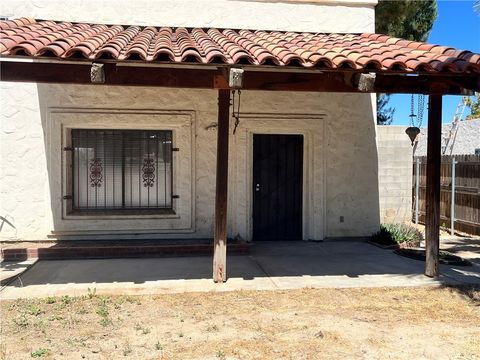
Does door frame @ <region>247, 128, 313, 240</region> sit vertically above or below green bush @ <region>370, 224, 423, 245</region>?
above

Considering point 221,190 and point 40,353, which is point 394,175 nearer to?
point 221,190

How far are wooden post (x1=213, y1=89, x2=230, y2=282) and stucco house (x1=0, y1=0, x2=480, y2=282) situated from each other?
155cm

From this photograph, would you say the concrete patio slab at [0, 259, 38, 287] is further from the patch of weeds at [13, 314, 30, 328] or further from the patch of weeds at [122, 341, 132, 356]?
the patch of weeds at [122, 341, 132, 356]

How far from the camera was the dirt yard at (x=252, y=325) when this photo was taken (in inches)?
178

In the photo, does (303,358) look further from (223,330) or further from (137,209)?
(137,209)

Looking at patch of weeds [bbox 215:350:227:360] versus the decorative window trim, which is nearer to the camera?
patch of weeds [bbox 215:350:227:360]

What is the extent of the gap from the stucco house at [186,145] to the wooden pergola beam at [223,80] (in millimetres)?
1344

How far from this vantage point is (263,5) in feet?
32.9

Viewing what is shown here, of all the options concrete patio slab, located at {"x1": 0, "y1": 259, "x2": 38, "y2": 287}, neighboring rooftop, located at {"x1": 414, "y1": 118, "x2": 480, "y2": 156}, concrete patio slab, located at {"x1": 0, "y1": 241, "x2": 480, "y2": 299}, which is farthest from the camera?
neighboring rooftop, located at {"x1": 414, "y1": 118, "x2": 480, "y2": 156}

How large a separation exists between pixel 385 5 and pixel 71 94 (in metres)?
10.4

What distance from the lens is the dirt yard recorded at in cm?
453

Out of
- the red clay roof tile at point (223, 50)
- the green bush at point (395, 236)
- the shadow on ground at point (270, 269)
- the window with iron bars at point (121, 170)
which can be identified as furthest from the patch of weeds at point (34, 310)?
the green bush at point (395, 236)

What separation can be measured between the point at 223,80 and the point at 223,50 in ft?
1.54

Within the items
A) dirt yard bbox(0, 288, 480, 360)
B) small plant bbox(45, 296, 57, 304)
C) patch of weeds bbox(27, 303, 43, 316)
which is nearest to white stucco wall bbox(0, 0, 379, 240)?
small plant bbox(45, 296, 57, 304)
